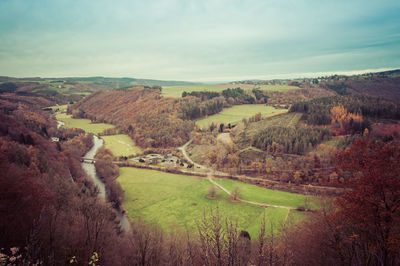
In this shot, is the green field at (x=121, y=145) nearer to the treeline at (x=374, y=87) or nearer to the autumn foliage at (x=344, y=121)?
the autumn foliage at (x=344, y=121)

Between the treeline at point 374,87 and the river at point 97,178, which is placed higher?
the treeline at point 374,87

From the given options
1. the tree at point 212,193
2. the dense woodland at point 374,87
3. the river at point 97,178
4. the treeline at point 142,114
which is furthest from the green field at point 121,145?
the dense woodland at point 374,87

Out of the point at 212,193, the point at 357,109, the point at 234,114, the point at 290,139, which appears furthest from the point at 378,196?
the point at 234,114

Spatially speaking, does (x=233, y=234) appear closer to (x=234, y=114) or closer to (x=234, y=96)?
(x=234, y=114)

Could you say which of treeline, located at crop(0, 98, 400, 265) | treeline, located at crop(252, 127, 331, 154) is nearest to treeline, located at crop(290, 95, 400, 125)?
treeline, located at crop(252, 127, 331, 154)

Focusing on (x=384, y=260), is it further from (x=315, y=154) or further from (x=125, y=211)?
(x=315, y=154)

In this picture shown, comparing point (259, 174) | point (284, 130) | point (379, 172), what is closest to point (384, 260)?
point (379, 172)
